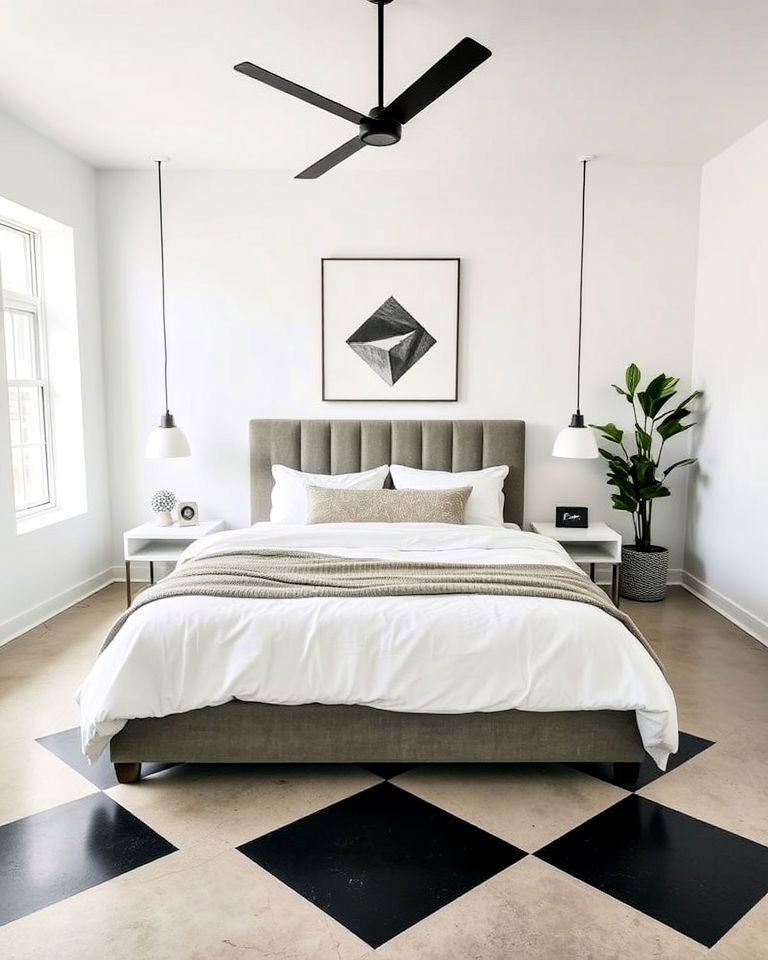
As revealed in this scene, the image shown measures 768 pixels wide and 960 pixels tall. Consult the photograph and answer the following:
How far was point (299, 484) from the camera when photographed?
472 centimetres

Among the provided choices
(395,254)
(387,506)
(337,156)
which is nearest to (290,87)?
(337,156)

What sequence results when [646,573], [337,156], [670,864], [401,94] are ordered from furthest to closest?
[646,573] → [337,156] → [401,94] → [670,864]

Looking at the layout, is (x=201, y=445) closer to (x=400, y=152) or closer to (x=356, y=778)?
(x=400, y=152)

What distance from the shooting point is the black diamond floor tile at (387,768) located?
107 inches

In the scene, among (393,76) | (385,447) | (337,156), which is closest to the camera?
(337,156)

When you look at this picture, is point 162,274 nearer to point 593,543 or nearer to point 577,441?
point 577,441

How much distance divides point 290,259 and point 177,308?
0.85 meters

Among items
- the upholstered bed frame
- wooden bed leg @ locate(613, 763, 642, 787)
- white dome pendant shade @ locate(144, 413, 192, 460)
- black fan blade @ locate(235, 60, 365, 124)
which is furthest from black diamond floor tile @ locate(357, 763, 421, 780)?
white dome pendant shade @ locate(144, 413, 192, 460)

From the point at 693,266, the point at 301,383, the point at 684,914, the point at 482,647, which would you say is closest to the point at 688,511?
the point at 693,266

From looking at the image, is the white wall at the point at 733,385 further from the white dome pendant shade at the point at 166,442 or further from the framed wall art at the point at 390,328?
the white dome pendant shade at the point at 166,442

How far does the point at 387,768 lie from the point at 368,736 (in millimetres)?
267

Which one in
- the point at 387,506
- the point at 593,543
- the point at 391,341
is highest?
the point at 391,341

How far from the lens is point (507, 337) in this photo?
16.8ft

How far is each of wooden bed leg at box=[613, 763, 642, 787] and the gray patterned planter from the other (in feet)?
7.88
